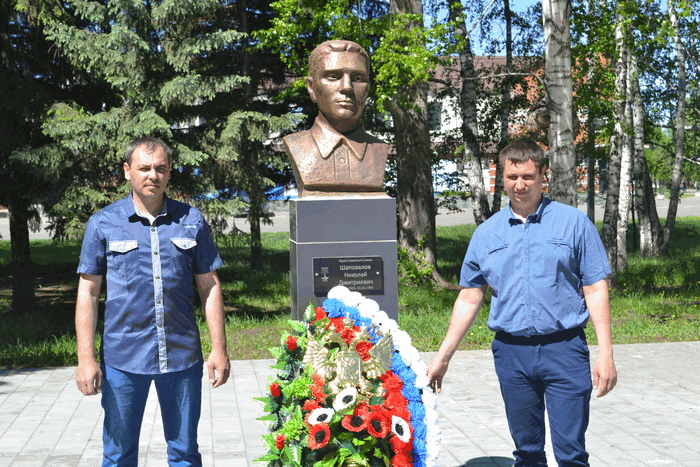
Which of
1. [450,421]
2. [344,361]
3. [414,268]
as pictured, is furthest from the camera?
[414,268]

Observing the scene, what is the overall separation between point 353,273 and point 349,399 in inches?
50.8

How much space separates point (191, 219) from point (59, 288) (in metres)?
12.9

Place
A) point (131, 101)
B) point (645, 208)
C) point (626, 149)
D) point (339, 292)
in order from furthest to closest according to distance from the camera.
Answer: point (645, 208) < point (626, 149) < point (131, 101) < point (339, 292)

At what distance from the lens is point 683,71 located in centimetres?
1664

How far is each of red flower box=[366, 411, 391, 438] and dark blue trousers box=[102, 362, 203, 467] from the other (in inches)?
33.2

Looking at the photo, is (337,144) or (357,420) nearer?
(357,420)

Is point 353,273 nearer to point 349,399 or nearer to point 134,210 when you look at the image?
point 349,399

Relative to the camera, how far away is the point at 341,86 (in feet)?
16.1

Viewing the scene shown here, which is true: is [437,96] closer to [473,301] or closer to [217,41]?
[217,41]

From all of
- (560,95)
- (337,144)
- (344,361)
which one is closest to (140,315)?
(344,361)

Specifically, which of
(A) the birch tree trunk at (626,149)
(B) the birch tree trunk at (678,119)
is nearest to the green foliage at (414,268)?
(A) the birch tree trunk at (626,149)

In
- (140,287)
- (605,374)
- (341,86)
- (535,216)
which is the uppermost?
(341,86)

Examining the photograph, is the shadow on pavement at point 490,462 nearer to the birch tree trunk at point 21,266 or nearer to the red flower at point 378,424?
the red flower at point 378,424

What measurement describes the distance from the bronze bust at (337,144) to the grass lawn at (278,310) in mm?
4164
